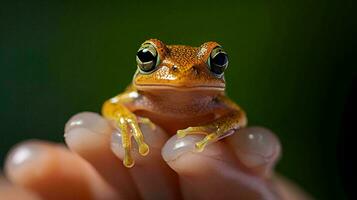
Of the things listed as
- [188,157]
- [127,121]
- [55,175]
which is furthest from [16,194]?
[188,157]

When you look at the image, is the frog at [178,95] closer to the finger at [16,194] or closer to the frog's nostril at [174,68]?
the frog's nostril at [174,68]

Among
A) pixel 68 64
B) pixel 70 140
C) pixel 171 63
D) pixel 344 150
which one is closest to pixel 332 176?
pixel 344 150

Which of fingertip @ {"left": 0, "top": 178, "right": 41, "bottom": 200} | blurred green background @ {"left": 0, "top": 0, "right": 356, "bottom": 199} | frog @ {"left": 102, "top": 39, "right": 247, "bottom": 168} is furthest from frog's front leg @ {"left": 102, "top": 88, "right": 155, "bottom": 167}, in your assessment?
blurred green background @ {"left": 0, "top": 0, "right": 356, "bottom": 199}

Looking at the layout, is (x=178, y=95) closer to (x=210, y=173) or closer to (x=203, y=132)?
(x=203, y=132)

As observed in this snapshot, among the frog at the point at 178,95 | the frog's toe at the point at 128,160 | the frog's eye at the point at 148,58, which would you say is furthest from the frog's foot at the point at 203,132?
the frog's eye at the point at 148,58

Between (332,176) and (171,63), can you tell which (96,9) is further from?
(171,63)

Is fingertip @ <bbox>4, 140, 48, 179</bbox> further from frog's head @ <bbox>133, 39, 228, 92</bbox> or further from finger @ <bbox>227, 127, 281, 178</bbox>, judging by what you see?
finger @ <bbox>227, 127, 281, 178</bbox>
